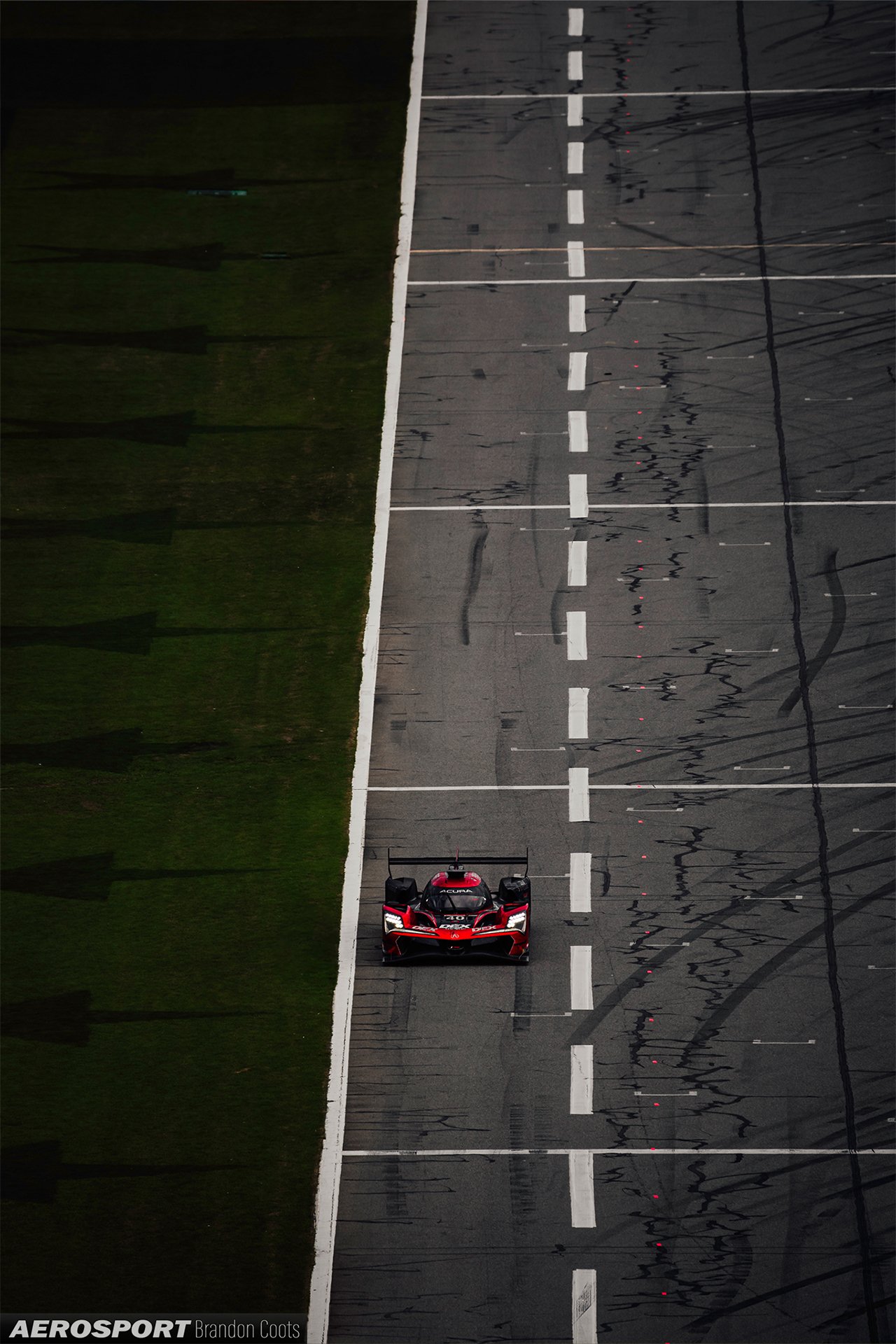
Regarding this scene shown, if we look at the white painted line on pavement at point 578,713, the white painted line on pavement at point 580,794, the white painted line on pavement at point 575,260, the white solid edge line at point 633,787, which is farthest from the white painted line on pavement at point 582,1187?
the white painted line on pavement at point 575,260

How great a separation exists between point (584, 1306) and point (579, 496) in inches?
701

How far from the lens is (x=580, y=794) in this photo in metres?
32.1

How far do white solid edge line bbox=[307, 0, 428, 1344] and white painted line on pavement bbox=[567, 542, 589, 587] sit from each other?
3441mm

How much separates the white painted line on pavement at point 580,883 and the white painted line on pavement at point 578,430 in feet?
36.7

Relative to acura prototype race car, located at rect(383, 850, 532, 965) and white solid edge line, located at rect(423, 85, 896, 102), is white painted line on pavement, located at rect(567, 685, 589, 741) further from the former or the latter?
white solid edge line, located at rect(423, 85, 896, 102)

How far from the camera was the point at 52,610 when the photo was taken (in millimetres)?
36906

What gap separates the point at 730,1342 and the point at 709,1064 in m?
4.47

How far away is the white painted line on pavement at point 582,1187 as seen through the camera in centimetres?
2577

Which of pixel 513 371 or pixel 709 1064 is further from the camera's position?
pixel 513 371

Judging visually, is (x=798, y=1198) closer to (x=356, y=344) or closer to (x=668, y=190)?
(x=356, y=344)

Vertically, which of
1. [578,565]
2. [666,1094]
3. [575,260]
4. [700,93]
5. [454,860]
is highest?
[700,93]

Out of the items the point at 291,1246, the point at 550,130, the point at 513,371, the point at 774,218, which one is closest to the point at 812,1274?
the point at 291,1246

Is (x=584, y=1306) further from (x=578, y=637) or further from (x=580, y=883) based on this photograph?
(x=578, y=637)

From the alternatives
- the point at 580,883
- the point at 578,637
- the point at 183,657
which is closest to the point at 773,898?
the point at 580,883
